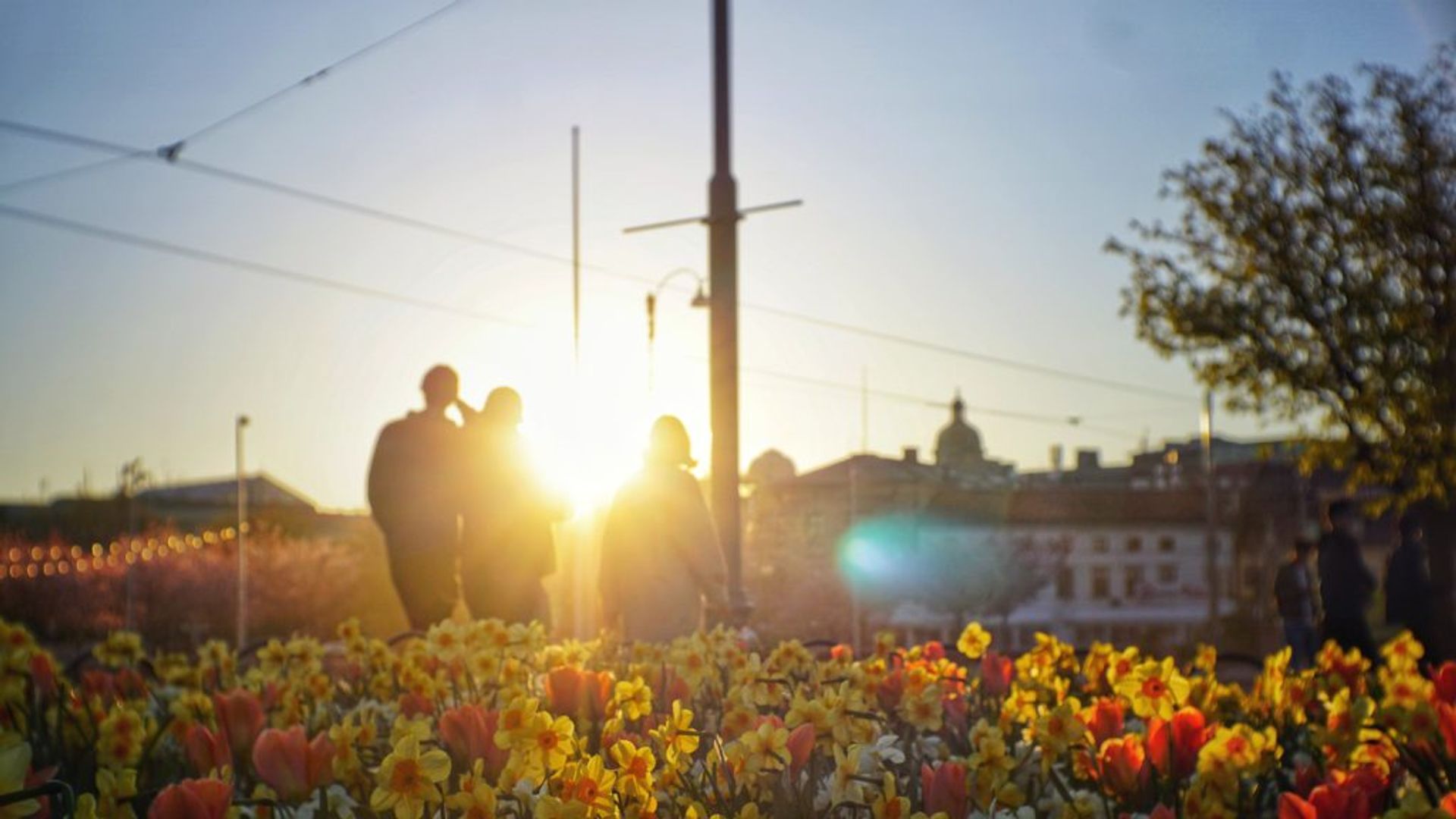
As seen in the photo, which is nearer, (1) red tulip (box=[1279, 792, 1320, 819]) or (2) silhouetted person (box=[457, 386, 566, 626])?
(1) red tulip (box=[1279, 792, 1320, 819])

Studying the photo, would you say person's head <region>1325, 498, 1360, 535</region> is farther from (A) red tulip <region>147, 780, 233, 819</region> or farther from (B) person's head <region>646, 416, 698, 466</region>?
(A) red tulip <region>147, 780, 233, 819</region>

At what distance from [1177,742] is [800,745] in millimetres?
691

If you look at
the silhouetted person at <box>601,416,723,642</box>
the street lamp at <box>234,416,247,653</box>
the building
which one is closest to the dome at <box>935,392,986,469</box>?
the building

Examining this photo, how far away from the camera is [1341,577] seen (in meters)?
13.2

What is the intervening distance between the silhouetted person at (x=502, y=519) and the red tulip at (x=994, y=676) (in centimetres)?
401

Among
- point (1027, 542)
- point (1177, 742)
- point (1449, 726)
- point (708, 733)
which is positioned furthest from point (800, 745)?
point (1027, 542)

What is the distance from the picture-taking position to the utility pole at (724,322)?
9539 mm

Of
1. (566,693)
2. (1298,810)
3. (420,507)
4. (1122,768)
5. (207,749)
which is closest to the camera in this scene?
(1298,810)

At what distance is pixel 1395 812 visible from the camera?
2.00 metres

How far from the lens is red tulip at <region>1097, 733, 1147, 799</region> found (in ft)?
9.80

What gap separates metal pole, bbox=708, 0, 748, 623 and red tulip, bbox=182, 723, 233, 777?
20.5 feet

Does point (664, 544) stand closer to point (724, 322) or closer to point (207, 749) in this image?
point (724, 322)

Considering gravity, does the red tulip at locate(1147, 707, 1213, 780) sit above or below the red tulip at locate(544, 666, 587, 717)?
below

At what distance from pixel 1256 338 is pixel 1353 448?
73.6 inches
